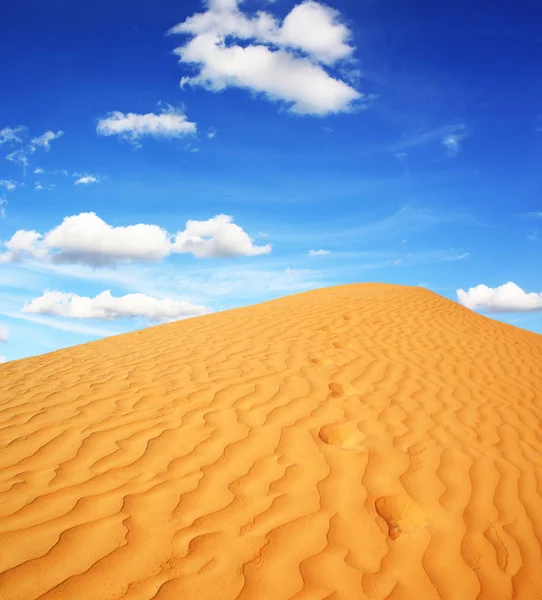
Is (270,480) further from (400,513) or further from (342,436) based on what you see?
(342,436)

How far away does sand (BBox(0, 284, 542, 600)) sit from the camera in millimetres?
2473

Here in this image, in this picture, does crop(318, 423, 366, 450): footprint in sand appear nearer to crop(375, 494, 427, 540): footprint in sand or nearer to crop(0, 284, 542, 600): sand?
crop(0, 284, 542, 600): sand

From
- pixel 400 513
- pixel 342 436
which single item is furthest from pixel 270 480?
pixel 342 436

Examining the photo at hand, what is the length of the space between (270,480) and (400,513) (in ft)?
2.99

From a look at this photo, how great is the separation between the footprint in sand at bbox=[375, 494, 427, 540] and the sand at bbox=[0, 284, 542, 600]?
0.01 m

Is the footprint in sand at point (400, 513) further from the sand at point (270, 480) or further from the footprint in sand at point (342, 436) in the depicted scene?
the footprint in sand at point (342, 436)

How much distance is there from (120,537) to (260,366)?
3.45m

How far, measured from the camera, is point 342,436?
4.11m

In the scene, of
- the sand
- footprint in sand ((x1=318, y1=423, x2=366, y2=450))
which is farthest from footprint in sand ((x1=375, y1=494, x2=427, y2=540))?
footprint in sand ((x1=318, y1=423, x2=366, y2=450))

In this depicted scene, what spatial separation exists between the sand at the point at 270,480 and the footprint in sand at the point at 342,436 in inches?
0.7

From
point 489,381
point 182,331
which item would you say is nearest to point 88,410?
point 182,331

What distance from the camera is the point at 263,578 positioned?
7.97 feet

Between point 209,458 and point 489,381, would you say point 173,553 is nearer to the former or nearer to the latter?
point 209,458

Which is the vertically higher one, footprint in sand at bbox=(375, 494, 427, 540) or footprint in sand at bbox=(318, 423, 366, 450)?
footprint in sand at bbox=(318, 423, 366, 450)
